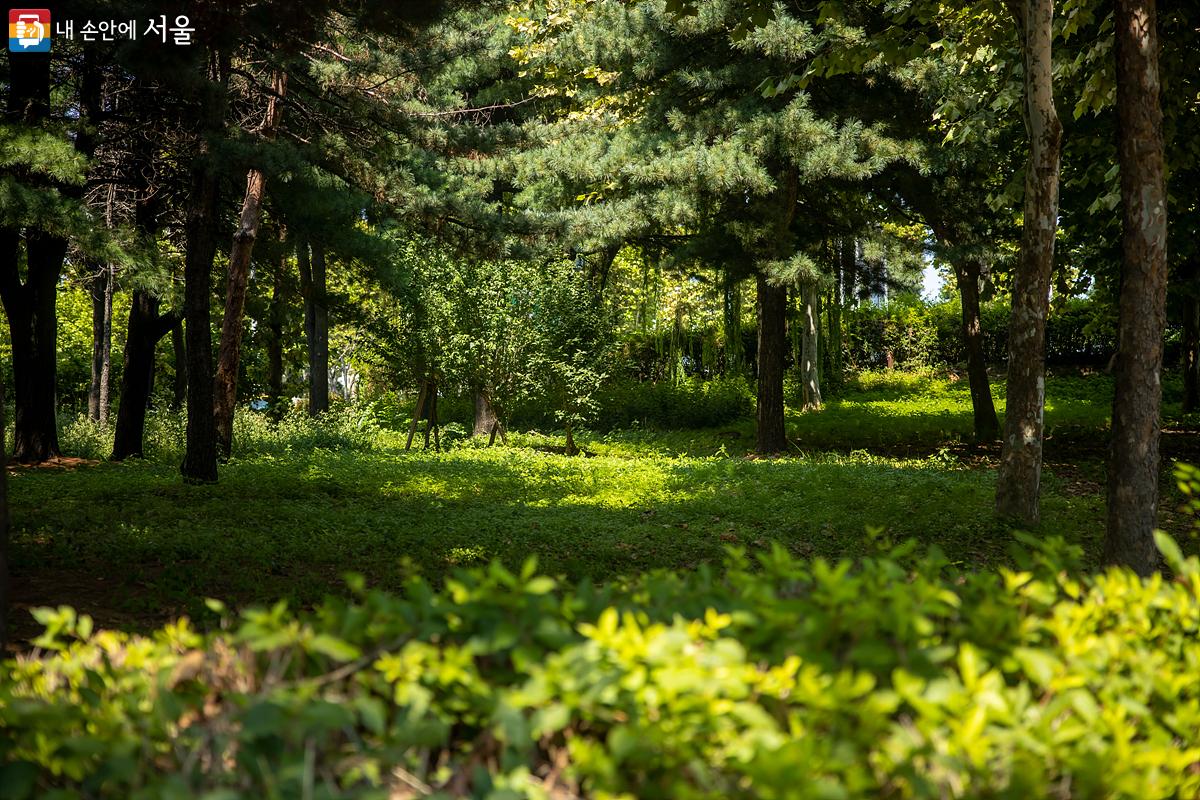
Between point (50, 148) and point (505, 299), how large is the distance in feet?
30.0

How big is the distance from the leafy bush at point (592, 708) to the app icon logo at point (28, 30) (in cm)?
1002

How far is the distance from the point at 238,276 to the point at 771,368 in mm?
8667

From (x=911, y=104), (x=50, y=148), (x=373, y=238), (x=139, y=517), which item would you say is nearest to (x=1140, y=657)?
(x=139, y=517)

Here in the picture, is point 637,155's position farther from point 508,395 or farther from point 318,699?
point 318,699

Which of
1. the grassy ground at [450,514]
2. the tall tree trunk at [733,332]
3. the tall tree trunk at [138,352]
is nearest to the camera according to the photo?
the grassy ground at [450,514]

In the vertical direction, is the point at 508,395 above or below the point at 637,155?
below

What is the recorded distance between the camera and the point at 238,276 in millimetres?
12688

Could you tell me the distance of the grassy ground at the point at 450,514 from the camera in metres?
6.38

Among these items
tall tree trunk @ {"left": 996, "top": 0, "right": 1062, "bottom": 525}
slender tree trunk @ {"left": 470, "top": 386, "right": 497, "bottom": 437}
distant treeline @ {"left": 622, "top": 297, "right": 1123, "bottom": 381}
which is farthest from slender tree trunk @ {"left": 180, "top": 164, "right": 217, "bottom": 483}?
distant treeline @ {"left": 622, "top": 297, "right": 1123, "bottom": 381}

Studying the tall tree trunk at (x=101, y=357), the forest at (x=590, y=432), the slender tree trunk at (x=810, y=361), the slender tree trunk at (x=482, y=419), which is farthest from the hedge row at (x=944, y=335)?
the tall tree trunk at (x=101, y=357)

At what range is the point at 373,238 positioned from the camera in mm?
14242

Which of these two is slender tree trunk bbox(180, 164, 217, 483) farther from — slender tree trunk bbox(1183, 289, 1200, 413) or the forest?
slender tree trunk bbox(1183, 289, 1200, 413)

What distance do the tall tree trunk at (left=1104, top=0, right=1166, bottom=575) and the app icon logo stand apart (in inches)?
392

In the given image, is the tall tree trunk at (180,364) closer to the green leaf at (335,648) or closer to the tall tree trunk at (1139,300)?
the tall tree trunk at (1139,300)
